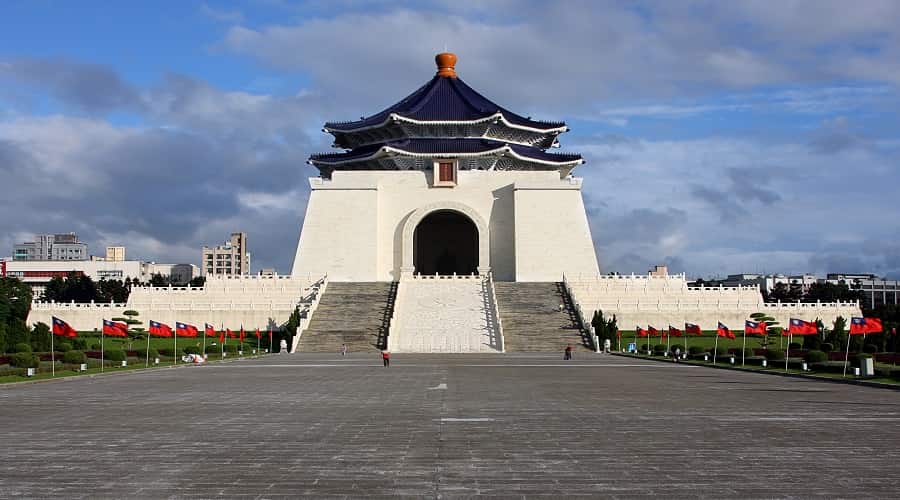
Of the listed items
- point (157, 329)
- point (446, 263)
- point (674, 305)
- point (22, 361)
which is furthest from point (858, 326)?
point (446, 263)

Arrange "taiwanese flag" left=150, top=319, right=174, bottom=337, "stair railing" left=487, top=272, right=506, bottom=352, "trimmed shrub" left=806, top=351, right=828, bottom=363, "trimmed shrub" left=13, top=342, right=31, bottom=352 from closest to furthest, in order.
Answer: "trimmed shrub" left=806, top=351, right=828, bottom=363 < "trimmed shrub" left=13, top=342, right=31, bottom=352 < "taiwanese flag" left=150, top=319, right=174, bottom=337 < "stair railing" left=487, top=272, right=506, bottom=352

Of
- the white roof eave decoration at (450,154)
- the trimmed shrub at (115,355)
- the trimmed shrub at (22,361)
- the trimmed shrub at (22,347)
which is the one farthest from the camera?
the white roof eave decoration at (450,154)

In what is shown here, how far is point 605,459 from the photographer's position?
7801mm

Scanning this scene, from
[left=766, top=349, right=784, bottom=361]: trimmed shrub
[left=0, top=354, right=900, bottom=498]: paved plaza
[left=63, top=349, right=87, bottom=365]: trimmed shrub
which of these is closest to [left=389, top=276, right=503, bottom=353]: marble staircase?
[left=766, top=349, right=784, bottom=361]: trimmed shrub

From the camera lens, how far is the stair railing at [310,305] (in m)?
32.0

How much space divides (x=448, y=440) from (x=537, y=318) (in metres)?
25.8

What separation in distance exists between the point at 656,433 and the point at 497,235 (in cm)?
3750

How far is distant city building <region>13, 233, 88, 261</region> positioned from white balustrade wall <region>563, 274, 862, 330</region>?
318 ft

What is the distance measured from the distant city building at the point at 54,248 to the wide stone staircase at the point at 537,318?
3813 inches

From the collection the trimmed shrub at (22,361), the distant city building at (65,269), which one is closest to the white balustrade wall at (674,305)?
the trimmed shrub at (22,361)

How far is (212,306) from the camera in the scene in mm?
38000

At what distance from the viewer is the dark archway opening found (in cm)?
5303

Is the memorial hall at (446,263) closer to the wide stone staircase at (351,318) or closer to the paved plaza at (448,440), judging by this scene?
the wide stone staircase at (351,318)

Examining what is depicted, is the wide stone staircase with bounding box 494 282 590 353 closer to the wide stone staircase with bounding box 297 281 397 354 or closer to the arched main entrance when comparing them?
the wide stone staircase with bounding box 297 281 397 354
